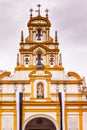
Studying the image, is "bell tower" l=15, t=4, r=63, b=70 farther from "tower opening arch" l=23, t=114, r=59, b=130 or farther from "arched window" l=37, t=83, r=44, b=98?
"tower opening arch" l=23, t=114, r=59, b=130

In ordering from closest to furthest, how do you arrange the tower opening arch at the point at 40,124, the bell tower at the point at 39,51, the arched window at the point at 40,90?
the arched window at the point at 40,90 → the tower opening arch at the point at 40,124 → the bell tower at the point at 39,51

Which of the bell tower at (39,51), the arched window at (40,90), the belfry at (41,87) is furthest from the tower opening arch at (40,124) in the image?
the bell tower at (39,51)

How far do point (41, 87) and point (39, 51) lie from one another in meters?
4.07

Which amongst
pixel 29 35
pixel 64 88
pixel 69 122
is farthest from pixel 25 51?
pixel 69 122

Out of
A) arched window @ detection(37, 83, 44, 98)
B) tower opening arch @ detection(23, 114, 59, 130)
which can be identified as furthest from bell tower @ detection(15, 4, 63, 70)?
tower opening arch @ detection(23, 114, 59, 130)

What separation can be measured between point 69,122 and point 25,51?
29.0 feet

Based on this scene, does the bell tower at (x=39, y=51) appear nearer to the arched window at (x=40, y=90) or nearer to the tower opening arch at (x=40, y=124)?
the arched window at (x=40, y=90)

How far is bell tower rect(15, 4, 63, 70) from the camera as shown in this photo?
47156 mm

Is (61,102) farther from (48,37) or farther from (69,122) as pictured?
(48,37)

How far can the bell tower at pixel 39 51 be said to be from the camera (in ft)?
155

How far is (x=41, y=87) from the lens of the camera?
4594 cm

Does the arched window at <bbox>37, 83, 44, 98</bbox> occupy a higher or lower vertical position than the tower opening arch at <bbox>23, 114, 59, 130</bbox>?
higher

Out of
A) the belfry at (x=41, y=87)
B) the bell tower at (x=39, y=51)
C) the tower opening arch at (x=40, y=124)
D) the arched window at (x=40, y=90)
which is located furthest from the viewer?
the bell tower at (x=39, y=51)

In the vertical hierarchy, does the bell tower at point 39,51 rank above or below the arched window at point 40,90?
above
